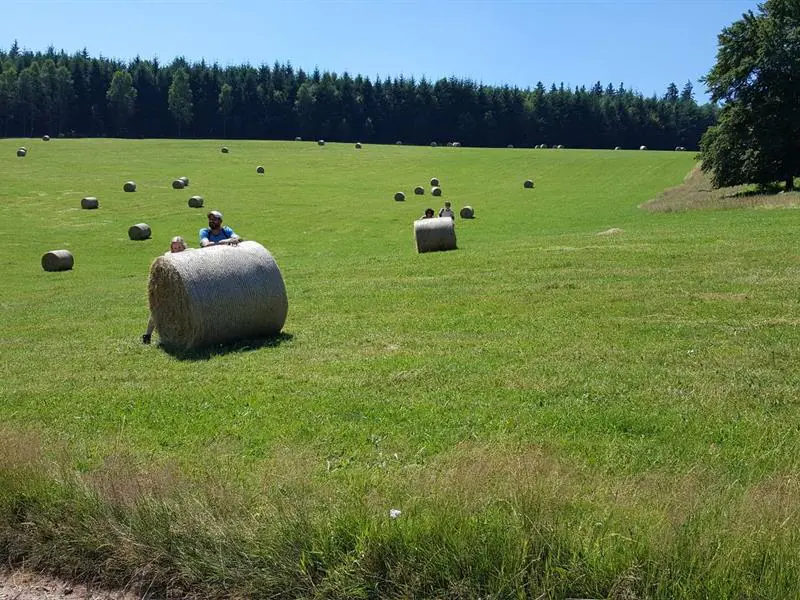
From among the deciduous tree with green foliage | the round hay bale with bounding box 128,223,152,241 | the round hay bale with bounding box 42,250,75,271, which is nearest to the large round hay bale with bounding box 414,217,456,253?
the round hay bale with bounding box 42,250,75,271

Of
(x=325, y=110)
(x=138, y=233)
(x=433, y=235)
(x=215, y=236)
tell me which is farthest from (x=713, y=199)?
(x=325, y=110)

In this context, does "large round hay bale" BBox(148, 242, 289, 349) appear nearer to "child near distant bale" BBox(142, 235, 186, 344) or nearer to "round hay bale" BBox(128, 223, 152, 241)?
"child near distant bale" BBox(142, 235, 186, 344)

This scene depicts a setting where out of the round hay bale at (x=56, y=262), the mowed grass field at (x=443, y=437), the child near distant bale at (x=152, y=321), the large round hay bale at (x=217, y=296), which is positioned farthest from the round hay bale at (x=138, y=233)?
the large round hay bale at (x=217, y=296)

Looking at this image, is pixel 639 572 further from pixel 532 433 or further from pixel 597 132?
pixel 597 132

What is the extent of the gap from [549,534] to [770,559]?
4.20ft

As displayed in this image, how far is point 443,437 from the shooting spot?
7.43 m

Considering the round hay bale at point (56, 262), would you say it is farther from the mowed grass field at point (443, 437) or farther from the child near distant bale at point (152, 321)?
the child near distant bale at point (152, 321)

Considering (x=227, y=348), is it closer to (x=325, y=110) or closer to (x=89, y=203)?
(x=89, y=203)

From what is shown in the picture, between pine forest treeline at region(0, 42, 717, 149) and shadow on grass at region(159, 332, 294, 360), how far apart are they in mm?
138337

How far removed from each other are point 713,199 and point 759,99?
991cm

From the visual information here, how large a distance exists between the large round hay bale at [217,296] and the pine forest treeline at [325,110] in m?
138

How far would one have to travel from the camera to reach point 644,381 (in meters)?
9.08

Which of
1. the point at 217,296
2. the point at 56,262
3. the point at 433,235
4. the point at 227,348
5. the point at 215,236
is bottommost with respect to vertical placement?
the point at 56,262

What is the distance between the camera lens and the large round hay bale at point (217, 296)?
515 inches
